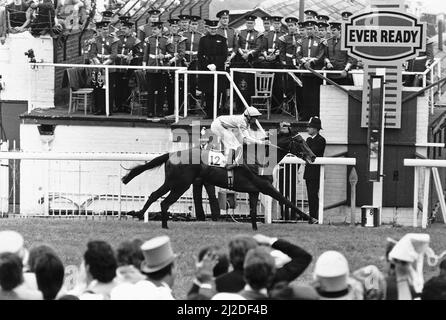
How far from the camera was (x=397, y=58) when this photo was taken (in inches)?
661

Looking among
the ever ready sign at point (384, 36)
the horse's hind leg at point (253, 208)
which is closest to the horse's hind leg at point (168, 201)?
the horse's hind leg at point (253, 208)

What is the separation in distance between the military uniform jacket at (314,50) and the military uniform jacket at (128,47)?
273 cm

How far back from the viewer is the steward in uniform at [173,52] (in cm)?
2048

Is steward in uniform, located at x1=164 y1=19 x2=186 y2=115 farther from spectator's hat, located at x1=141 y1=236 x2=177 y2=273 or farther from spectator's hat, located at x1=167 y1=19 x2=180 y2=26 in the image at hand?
spectator's hat, located at x1=141 y1=236 x2=177 y2=273

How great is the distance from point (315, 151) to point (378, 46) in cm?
226

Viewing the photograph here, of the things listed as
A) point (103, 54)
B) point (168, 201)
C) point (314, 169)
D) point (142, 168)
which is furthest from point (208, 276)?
point (103, 54)

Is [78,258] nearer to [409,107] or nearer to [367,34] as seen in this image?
[367,34]

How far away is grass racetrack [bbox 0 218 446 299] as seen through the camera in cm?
1305

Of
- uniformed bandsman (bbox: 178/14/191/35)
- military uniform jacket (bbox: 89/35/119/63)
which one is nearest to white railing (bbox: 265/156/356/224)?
uniformed bandsman (bbox: 178/14/191/35)

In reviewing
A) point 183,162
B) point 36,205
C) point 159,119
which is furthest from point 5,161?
point 183,162

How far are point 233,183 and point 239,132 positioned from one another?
0.72 m

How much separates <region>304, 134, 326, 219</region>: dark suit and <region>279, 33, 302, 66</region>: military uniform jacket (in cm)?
224

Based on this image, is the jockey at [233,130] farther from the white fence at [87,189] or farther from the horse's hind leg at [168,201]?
the white fence at [87,189]

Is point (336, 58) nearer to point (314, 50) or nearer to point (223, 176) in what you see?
point (314, 50)
